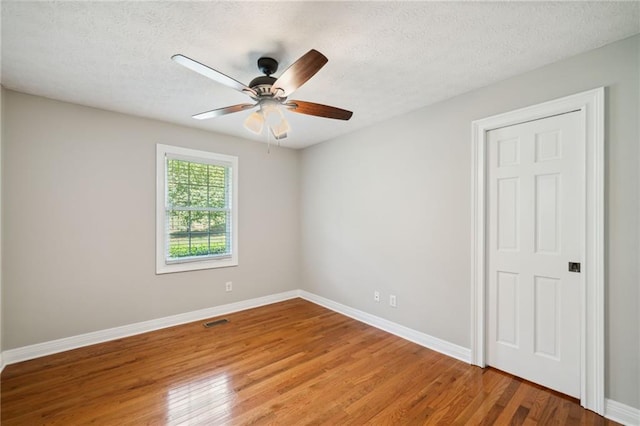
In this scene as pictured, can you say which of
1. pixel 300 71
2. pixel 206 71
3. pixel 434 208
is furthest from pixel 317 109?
pixel 434 208

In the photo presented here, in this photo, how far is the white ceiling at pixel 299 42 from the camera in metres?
1.58

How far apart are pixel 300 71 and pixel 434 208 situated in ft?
6.54

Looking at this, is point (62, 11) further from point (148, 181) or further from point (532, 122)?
point (532, 122)

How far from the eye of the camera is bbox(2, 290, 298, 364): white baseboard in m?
2.61

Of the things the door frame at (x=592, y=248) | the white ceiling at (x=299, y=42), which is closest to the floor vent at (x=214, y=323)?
the white ceiling at (x=299, y=42)

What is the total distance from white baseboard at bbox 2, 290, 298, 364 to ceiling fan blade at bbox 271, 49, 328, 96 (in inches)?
123

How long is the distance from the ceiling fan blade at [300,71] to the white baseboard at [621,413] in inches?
116

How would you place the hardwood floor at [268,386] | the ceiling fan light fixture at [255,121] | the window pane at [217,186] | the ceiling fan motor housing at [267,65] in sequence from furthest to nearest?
the window pane at [217,186]
the ceiling fan light fixture at [255,121]
the ceiling fan motor housing at [267,65]
the hardwood floor at [268,386]

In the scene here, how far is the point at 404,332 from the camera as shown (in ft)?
10.3

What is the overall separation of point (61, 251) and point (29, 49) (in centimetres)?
188

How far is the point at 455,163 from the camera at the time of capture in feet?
8.93

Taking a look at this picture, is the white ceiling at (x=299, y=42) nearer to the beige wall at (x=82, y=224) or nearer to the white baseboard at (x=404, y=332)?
the beige wall at (x=82, y=224)

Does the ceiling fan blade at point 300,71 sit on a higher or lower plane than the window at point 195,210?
higher

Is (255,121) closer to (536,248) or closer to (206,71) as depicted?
(206,71)
